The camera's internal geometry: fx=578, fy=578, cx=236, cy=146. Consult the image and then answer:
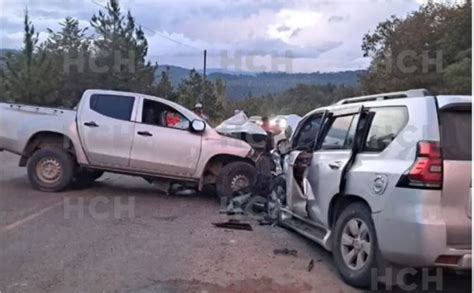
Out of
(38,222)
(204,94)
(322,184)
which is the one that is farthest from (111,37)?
(322,184)

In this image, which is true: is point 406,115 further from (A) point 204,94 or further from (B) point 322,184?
(A) point 204,94

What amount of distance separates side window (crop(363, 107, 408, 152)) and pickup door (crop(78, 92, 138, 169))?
5.53 metres

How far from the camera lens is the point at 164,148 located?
10.1 metres

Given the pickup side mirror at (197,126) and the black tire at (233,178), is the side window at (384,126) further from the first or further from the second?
the pickup side mirror at (197,126)

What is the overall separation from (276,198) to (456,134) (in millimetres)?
3927

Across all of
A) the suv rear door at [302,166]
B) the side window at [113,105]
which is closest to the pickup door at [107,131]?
the side window at [113,105]

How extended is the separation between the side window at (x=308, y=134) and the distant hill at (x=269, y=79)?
42.5ft

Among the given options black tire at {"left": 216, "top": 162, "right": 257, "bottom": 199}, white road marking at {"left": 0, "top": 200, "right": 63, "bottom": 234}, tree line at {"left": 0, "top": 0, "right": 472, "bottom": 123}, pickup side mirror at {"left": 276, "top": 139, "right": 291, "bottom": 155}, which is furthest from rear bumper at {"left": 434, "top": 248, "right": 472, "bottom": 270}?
tree line at {"left": 0, "top": 0, "right": 472, "bottom": 123}

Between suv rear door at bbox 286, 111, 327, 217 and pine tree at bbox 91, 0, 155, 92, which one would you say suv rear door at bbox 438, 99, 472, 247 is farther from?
pine tree at bbox 91, 0, 155, 92

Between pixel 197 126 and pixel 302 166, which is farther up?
pixel 197 126

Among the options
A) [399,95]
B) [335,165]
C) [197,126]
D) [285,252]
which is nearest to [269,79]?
[197,126]

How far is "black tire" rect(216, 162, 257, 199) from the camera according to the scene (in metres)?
10.1

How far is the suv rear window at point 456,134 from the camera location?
14.9 ft

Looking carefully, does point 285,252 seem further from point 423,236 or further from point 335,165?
point 423,236
